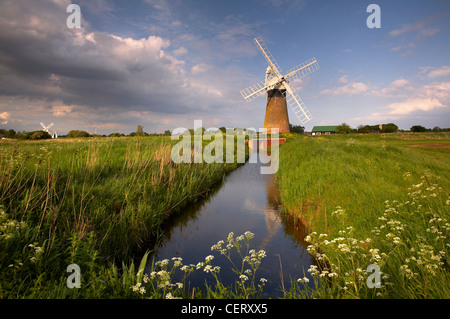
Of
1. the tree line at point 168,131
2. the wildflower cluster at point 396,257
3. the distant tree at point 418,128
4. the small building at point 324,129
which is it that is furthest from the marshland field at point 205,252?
the small building at point 324,129

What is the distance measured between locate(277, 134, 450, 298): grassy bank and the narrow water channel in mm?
373

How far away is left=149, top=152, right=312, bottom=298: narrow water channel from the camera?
3898 mm

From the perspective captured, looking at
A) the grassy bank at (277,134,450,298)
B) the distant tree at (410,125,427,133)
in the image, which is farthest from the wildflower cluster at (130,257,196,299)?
the distant tree at (410,125,427,133)

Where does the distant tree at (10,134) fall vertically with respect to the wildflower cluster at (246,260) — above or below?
above

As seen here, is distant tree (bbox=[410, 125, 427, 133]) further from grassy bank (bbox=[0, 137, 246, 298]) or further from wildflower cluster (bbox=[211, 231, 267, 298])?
wildflower cluster (bbox=[211, 231, 267, 298])

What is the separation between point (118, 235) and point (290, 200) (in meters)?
4.93

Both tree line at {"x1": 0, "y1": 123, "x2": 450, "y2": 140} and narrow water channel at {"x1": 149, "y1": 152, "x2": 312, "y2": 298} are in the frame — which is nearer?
narrow water channel at {"x1": 149, "y1": 152, "x2": 312, "y2": 298}

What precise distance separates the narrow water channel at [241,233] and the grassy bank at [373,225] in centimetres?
37

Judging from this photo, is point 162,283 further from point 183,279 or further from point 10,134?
point 10,134

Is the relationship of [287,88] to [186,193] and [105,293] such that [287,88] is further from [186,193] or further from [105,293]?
[105,293]

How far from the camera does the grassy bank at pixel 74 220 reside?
2.52 meters

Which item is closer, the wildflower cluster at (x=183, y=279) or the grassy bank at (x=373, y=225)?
the grassy bank at (x=373, y=225)

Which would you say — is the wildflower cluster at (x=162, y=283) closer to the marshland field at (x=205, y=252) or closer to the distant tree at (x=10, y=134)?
the marshland field at (x=205, y=252)
